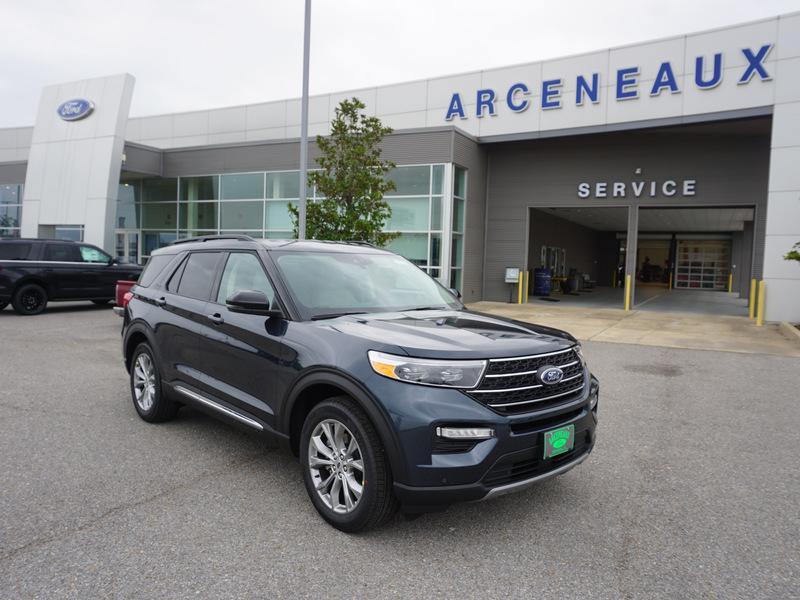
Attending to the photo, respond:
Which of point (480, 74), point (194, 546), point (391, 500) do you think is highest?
point (480, 74)

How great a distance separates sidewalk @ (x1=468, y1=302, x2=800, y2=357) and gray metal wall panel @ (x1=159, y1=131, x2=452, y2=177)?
5.34 m

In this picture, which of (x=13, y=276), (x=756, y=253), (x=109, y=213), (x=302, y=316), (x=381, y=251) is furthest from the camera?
(x=109, y=213)

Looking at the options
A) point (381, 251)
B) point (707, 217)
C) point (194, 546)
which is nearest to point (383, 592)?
point (194, 546)

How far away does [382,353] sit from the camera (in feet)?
10.5

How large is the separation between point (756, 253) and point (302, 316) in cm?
1774

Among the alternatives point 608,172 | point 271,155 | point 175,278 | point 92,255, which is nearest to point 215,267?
point 175,278

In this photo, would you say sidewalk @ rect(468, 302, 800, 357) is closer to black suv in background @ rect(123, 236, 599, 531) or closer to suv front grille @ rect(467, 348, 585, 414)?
black suv in background @ rect(123, 236, 599, 531)

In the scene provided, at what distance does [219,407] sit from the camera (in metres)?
4.32

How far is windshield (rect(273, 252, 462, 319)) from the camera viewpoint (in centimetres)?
404

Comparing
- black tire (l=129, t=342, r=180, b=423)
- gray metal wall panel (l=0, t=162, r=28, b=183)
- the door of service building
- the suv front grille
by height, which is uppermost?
gray metal wall panel (l=0, t=162, r=28, b=183)

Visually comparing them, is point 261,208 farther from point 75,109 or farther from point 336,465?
point 336,465

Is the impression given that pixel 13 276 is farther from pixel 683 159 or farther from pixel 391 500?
pixel 683 159

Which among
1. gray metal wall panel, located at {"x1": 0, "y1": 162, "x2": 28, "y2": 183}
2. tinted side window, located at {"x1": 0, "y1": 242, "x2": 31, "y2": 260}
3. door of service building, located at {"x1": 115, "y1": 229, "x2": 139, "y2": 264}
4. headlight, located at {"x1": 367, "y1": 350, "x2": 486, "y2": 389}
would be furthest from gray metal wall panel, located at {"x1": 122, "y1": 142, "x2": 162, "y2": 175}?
headlight, located at {"x1": 367, "y1": 350, "x2": 486, "y2": 389}

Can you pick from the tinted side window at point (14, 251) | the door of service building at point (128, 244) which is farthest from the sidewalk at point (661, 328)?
the door of service building at point (128, 244)
